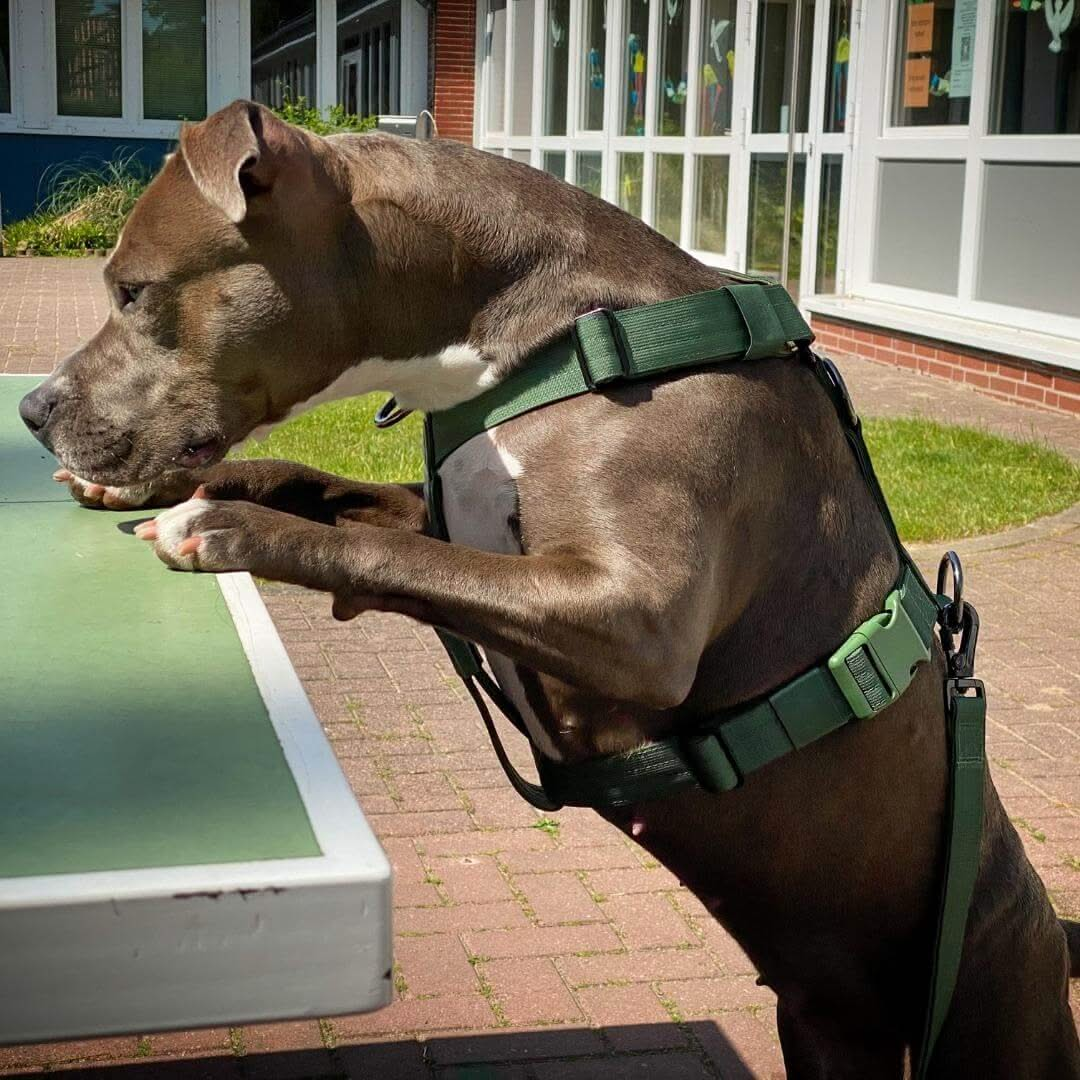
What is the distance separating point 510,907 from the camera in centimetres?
390

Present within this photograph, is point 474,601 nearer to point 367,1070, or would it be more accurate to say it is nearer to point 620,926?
point 367,1070

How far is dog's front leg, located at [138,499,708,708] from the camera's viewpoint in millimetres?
2135

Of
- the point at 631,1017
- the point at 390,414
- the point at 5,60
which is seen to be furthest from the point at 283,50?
the point at 390,414

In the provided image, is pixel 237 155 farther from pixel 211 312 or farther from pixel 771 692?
pixel 771 692

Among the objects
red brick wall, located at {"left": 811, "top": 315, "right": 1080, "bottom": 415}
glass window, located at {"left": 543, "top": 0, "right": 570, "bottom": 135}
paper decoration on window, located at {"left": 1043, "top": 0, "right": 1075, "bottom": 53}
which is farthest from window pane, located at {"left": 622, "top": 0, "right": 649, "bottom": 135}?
paper decoration on window, located at {"left": 1043, "top": 0, "right": 1075, "bottom": 53}

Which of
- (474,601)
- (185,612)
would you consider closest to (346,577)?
(474,601)

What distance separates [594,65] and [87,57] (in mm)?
9169

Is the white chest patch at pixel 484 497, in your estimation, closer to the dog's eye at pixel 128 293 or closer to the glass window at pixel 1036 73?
the dog's eye at pixel 128 293

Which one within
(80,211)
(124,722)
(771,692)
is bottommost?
(80,211)

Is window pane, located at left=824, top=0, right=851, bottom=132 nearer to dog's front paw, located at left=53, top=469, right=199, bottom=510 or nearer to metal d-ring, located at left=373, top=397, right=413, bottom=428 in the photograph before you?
metal d-ring, located at left=373, top=397, right=413, bottom=428

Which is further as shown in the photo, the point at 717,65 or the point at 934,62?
the point at 717,65

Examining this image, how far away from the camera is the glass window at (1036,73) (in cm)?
991

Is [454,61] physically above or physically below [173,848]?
above

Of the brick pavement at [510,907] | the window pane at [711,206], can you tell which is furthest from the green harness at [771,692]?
the window pane at [711,206]
